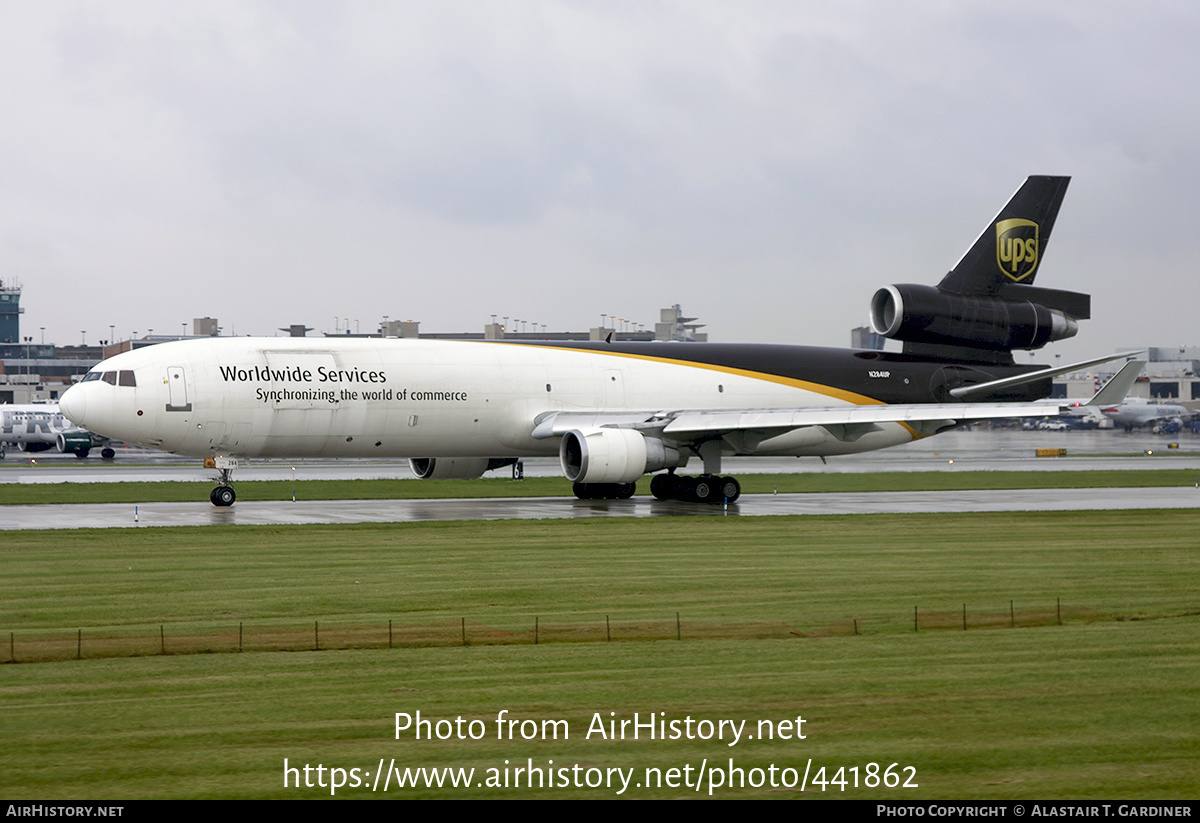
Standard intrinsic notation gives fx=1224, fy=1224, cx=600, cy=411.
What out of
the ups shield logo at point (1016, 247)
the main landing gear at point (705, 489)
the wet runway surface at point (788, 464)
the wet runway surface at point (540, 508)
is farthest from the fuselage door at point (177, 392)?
the ups shield logo at point (1016, 247)

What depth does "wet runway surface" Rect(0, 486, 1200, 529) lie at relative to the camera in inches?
1248

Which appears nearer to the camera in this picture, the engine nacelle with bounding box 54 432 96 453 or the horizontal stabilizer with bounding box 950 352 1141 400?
the horizontal stabilizer with bounding box 950 352 1141 400

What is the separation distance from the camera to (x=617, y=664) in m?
13.5

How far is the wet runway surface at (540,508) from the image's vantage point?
3170cm

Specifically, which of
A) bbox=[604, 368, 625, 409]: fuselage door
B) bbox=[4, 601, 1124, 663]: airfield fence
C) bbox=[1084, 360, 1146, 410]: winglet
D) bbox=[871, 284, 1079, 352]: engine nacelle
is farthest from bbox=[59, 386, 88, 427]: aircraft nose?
bbox=[1084, 360, 1146, 410]: winglet

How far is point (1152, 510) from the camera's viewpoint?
34094mm

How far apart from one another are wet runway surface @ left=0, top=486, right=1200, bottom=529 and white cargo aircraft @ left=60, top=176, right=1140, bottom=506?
1303 millimetres

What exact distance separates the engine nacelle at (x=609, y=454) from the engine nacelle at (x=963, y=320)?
12157 millimetres

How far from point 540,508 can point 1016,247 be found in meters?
21.2

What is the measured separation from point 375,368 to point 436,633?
22225 millimetres

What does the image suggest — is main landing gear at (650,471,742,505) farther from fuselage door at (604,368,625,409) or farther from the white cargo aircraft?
fuselage door at (604,368,625,409)

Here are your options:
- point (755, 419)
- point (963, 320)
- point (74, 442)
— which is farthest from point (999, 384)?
point (74, 442)
